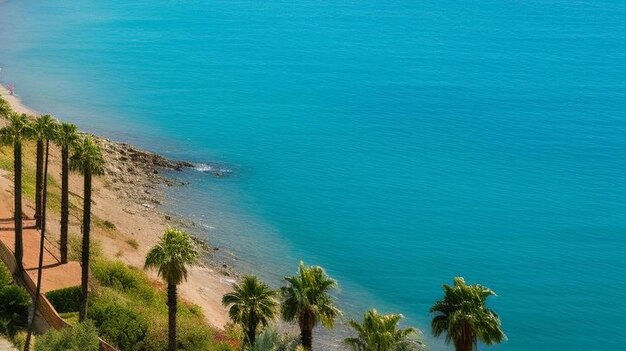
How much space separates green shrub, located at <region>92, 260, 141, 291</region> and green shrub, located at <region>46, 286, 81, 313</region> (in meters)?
4.35

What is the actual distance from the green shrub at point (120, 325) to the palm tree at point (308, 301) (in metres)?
10.5

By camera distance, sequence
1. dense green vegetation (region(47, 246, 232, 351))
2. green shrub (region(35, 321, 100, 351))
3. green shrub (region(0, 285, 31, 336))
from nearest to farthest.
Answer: green shrub (region(35, 321, 100, 351))
green shrub (region(0, 285, 31, 336))
dense green vegetation (region(47, 246, 232, 351))

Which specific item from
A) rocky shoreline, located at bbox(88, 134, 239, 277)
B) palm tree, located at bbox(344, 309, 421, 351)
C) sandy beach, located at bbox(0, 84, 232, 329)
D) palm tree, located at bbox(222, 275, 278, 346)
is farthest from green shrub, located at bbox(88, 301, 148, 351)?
rocky shoreline, located at bbox(88, 134, 239, 277)

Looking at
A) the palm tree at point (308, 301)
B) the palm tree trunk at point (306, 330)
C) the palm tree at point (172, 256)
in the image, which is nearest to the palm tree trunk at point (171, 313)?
the palm tree at point (172, 256)

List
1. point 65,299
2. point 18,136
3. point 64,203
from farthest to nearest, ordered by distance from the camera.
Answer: point 64,203, point 65,299, point 18,136

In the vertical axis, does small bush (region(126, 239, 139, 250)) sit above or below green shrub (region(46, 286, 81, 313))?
above

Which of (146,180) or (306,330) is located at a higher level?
(146,180)

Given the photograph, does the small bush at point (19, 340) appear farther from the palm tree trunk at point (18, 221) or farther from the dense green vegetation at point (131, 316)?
the palm tree trunk at point (18, 221)

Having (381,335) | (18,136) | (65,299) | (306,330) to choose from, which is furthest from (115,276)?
(381,335)

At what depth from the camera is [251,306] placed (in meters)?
40.4

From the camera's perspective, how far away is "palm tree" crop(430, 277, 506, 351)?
115 feet

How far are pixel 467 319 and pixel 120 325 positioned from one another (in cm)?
2006

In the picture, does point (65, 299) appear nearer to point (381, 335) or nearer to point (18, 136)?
point (18, 136)

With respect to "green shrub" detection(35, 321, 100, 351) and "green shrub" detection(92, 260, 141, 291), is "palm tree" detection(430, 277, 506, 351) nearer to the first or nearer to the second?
"green shrub" detection(35, 321, 100, 351)
